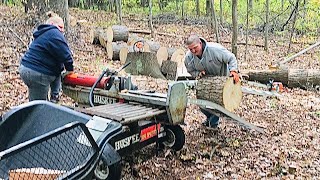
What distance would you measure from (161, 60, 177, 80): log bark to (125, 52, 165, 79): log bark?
303mm

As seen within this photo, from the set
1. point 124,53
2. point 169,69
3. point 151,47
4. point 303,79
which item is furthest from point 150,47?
point 303,79

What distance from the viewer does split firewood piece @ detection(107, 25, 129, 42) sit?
46.2 ft

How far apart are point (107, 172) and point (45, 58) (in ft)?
7.11

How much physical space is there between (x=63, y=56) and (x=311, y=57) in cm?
1353

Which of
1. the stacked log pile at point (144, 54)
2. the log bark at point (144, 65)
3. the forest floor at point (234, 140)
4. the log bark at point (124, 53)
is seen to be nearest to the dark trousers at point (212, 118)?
the forest floor at point (234, 140)

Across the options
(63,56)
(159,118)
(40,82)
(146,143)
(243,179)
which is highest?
(63,56)

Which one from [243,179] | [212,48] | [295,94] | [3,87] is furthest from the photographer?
[295,94]

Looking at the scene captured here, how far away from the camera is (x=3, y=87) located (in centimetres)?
803

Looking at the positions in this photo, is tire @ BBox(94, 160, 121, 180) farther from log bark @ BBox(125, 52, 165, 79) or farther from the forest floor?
log bark @ BBox(125, 52, 165, 79)

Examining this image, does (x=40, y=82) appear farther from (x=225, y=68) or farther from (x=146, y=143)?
(x=225, y=68)

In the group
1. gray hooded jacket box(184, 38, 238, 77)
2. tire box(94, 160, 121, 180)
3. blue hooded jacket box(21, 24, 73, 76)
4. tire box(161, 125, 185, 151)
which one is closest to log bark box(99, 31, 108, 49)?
gray hooded jacket box(184, 38, 238, 77)

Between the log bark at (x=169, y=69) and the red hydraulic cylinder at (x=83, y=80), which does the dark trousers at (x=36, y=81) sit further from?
the log bark at (x=169, y=69)

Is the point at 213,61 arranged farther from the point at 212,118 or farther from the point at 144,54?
the point at 144,54

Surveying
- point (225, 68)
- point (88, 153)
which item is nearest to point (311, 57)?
point (225, 68)
